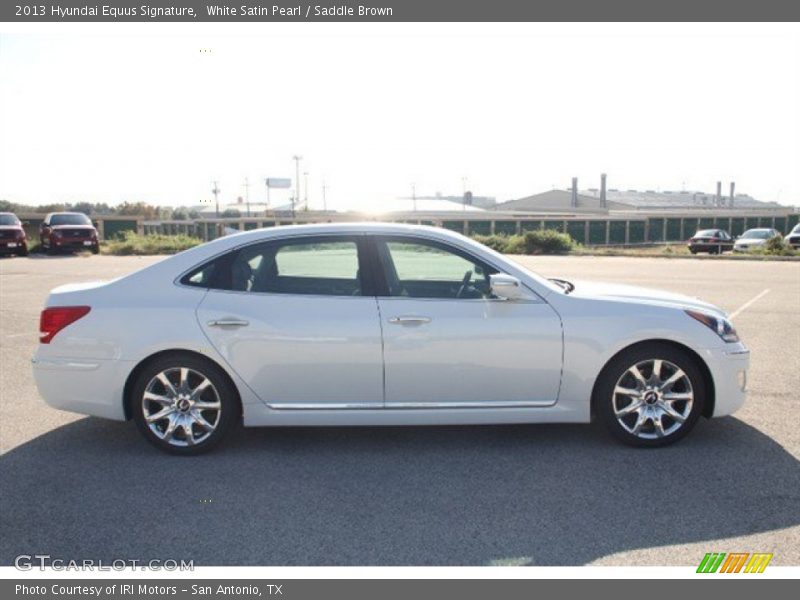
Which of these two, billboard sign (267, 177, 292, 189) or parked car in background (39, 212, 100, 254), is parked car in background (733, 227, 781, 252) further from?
billboard sign (267, 177, 292, 189)

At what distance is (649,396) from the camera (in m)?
4.83

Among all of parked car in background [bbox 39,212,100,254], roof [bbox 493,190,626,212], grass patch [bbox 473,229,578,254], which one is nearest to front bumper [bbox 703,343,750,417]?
grass patch [bbox 473,229,578,254]

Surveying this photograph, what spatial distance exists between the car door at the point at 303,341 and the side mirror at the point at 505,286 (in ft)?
2.71

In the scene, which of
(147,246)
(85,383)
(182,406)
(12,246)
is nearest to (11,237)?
(12,246)

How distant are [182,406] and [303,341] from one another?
0.96 meters

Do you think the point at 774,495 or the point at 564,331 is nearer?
the point at 774,495

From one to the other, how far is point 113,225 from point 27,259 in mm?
19283

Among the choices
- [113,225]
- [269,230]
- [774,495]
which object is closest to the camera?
[774,495]

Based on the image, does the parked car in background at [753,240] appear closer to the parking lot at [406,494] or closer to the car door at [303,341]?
the parking lot at [406,494]

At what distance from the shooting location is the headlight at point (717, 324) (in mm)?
4906

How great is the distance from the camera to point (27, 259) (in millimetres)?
25859

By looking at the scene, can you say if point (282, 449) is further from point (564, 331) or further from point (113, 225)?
point (113, 225)

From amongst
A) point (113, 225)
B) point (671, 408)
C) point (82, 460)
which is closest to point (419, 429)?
point (671, 408)

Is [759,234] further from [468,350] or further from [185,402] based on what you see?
[185,402]
